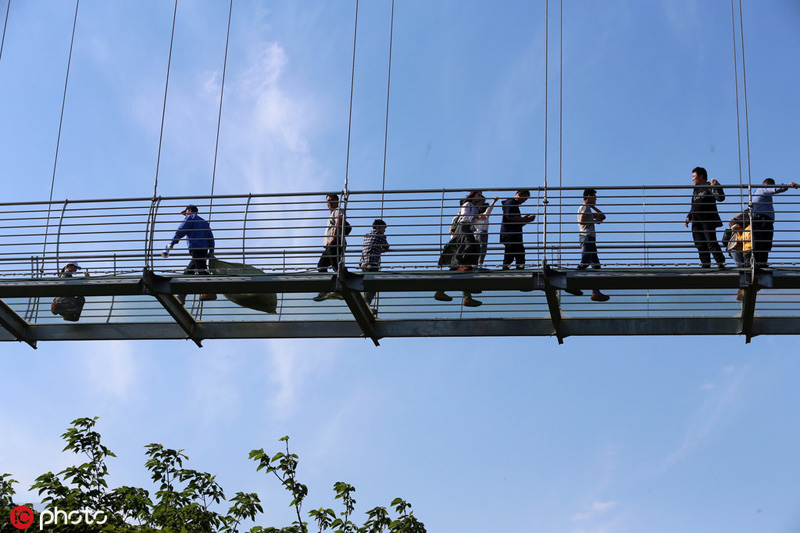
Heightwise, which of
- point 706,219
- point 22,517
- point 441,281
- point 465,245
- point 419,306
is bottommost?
point 22,517

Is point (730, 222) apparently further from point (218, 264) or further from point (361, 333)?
point (218, 264)

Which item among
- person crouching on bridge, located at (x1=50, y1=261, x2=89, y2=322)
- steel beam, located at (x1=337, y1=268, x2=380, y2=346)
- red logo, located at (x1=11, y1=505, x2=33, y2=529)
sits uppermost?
person crouching on bridge, located at (x1=50, y1=261, x2=89, y2=322)

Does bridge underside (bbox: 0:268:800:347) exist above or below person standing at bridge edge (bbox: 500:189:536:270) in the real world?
below

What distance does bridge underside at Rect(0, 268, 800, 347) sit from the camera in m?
15.1

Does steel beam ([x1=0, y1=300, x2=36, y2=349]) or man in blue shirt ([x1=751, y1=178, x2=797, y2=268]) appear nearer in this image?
man in blue shirt ([x1=751, y1=178, x2=797, y2=268])

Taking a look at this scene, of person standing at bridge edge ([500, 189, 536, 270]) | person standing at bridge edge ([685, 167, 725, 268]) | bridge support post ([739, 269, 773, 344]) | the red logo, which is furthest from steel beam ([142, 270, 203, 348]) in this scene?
bridge support post ([739, 269, 773, 344])

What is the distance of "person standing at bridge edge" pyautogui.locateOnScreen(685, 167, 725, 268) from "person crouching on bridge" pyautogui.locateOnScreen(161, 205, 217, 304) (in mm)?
6677

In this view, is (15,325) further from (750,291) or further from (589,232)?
(750,291)

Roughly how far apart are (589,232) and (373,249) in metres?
2.96

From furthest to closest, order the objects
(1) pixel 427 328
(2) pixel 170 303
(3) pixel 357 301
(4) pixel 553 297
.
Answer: (1) pixel 427 328
(2) pixel 170 303
(3) pixel 357 301
(4) pixel 553 297

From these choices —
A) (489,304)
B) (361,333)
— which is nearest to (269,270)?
(361,333)

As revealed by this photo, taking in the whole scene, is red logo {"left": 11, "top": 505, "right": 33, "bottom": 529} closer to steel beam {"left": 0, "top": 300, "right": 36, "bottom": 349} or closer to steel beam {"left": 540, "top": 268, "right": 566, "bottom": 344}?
steel beam {"left": 0, "top": 300, "right": 36, "bottom": 349}

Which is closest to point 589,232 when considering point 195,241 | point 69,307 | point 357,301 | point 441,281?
point 441,281

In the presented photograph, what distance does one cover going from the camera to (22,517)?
15344 mm
